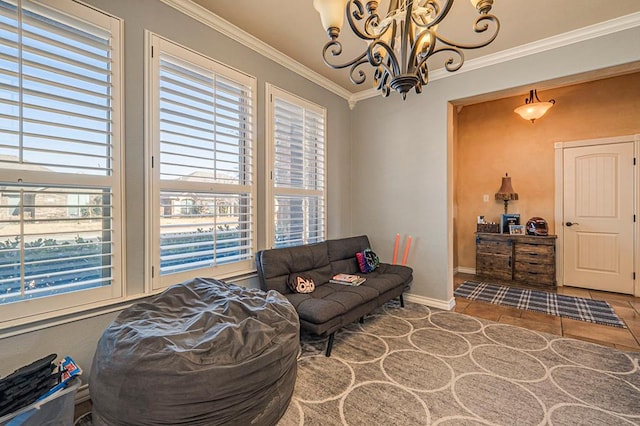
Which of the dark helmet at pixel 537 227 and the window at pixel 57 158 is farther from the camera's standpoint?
the dark helmet at pixel 537 227

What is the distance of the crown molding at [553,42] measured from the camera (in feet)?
7.86

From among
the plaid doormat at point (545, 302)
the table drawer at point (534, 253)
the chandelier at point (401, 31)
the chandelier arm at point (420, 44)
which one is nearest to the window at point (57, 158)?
the chandelier at point (401, 31)

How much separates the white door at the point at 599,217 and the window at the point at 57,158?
5.58 m

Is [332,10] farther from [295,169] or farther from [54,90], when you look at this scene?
[295,169]

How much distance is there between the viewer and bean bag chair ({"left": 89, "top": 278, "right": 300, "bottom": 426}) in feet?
3.90

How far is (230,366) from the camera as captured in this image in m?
1.28

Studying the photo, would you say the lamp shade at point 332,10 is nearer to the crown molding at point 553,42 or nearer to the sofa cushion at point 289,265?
the sofa cushion at point 289,265

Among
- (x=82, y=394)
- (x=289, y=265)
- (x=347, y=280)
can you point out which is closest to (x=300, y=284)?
(x=289, y=265)

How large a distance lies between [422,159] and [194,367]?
10.5ft

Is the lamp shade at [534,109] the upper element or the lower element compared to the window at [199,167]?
upper

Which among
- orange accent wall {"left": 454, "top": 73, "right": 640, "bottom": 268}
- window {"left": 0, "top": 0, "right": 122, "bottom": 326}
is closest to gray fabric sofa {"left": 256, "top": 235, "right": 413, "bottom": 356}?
window {"left": 0, "top": 0, "right": 122, "bottom": 326}

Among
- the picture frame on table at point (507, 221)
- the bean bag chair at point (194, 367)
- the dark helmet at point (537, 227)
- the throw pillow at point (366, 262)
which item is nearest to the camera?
the bean bag chair at point (194, 367)

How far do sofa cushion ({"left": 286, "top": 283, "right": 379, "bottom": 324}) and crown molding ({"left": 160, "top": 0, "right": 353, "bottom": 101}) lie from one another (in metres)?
2.38

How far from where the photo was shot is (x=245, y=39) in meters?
2.64
